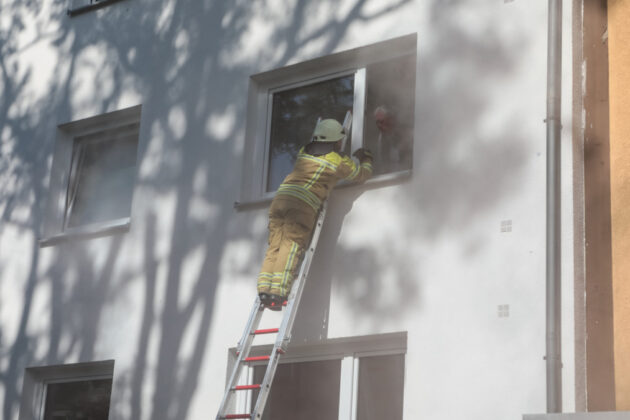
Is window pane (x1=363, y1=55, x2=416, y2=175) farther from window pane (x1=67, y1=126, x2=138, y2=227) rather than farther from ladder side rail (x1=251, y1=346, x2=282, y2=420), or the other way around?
window pane (x1=67, y1=126, x2=138, y2=227)

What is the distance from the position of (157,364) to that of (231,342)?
767 mm

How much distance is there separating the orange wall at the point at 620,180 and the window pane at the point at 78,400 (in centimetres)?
455

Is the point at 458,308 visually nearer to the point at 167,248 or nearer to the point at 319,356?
the point at 319,356

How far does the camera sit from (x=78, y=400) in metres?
9.56

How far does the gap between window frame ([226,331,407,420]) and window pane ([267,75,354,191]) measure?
1565 mm

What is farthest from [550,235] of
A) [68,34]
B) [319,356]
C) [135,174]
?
[68,34]

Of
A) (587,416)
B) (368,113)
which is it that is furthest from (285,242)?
(587,416)

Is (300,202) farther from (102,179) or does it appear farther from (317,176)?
(102,179)

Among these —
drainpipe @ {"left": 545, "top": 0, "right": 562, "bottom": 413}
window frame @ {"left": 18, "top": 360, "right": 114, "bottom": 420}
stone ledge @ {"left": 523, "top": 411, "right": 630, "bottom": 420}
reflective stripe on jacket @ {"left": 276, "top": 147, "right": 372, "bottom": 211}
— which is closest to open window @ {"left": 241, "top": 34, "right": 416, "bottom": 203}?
reflective stripe on jacket @ {"left": 276, "top": 147, "right": 372, "bottom": 211}

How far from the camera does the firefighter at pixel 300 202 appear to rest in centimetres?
775

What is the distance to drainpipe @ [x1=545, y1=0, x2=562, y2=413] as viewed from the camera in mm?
6652

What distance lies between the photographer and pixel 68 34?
35.7 feet

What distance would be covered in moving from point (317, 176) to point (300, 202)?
0.23 metres

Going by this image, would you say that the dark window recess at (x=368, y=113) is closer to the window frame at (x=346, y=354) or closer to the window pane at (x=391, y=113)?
the window pane at (x=391, y=113)
